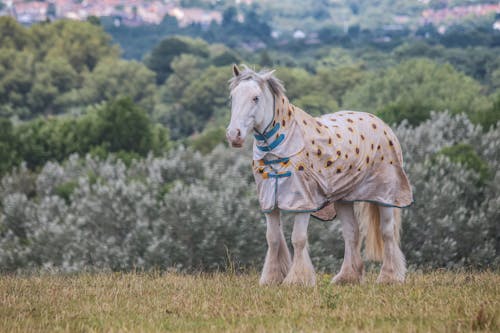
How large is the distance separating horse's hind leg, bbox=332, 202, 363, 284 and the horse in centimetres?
1

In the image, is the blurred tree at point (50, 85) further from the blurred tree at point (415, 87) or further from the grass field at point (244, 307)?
the grass field at point (244, 307)

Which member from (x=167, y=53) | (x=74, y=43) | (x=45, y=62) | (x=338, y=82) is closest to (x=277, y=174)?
(x=338, y=82)

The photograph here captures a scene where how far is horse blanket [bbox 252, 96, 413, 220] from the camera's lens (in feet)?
36.7

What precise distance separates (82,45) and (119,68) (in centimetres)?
2984

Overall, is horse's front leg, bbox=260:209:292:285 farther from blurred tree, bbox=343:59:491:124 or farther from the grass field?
blurred tree, bbox=343:59:491:124

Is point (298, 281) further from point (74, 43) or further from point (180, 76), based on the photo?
point (74, 43)

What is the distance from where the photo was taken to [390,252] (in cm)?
1222

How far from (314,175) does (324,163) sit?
25cm

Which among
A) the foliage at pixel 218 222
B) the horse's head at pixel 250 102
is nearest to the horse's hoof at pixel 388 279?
the horse's head at pixel 250 102

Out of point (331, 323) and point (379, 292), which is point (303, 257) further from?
point (331, 323)

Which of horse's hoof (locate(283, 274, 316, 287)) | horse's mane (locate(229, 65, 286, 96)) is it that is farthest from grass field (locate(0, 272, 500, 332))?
horse's mane (locate(229, 65, 286, 96))

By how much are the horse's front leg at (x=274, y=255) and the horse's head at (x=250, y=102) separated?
0.98m

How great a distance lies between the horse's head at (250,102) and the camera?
35.7 feet

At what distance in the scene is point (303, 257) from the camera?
11352 millimetres
